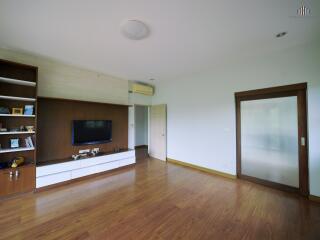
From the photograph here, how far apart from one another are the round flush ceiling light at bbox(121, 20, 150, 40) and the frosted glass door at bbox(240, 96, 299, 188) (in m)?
2.63

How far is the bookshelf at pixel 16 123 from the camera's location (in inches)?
98.5

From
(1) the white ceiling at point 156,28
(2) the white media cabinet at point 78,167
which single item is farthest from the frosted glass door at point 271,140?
(2) the white media cabinet at point 78,167

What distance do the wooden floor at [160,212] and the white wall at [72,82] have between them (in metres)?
2.17

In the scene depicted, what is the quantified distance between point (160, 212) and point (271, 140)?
2611 mm

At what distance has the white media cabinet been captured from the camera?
2777 mm

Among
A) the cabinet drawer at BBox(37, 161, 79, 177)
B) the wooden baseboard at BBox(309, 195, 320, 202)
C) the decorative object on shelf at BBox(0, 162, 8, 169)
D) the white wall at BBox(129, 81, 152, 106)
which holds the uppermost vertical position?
the white wall at BBox(129, 81, 152, 106)

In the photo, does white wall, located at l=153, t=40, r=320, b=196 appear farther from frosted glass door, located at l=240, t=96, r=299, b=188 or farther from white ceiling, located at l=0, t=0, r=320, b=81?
white ceiling, located at l=0, t=0, r=320, b=81

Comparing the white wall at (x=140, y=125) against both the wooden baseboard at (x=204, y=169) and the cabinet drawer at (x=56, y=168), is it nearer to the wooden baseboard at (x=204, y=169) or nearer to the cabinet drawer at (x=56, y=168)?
the wooden baseboard at (x=204, y=169)

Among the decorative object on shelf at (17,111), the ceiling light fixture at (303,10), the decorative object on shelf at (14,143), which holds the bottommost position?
the decorative object on shelf at (14,143)

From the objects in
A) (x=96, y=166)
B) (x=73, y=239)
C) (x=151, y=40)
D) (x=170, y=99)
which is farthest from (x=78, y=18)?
(x=170, y=99)

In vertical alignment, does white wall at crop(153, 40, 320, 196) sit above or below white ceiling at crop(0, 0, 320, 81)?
below

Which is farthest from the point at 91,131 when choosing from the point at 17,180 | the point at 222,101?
the point at 222,101

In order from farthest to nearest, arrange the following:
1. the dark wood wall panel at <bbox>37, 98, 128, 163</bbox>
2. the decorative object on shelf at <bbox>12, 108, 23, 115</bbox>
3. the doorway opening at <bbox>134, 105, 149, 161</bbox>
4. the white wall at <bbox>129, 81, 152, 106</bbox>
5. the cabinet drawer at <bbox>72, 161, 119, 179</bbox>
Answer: the doorway opening at <bbox>134, 105, 149, 161</bbox>, the white wall at <bbox>129, 81, 152, 106</bbox>, the cabinet drawer at <bbox>72, 161, 119, 179</bbox>, the dark wood wall panel at <bbox>37, 98, 128, 163</bbox>, the decorative object on shelf at <bbox>12, 108, 23, 115</bbox>

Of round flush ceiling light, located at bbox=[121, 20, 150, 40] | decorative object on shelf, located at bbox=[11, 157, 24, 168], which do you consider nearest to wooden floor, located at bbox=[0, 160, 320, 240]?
decorative object on shelf, located at bbox=[11, 157, 24, 168]
